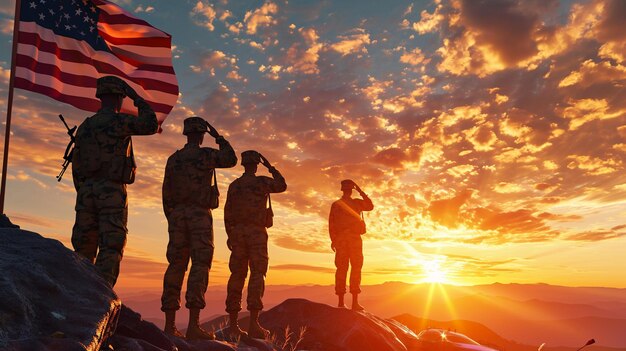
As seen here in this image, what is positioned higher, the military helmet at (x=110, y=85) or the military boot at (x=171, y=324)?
the military helmet at (x=110, y=85)

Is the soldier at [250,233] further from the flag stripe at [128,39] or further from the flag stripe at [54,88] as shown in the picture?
the flag stripe at [54,88]

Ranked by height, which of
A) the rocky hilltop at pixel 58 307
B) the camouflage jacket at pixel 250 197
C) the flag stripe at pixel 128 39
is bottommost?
the rocky hilltop at pixel 58 307

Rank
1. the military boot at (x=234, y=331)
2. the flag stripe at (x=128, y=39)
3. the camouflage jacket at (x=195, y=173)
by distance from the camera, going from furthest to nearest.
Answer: the flag stripe at (x=128, y=39) < the military boot at (x=234, y=331) < the camouflage jacket at (x=195, y=173)

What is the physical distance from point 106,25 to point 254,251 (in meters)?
5.09

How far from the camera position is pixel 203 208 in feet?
26.1

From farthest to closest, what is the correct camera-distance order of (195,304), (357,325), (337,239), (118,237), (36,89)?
1. (337,239)
2. (357,325)
3. (36,89)
4. (195,304)
5. (118,237)

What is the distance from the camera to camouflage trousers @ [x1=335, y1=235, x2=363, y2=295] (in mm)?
13617

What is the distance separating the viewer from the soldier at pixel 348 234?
13.6 m

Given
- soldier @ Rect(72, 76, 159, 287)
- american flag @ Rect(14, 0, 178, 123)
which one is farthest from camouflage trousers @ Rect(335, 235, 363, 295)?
soldier @ Rect(72, 76, 159, 287)

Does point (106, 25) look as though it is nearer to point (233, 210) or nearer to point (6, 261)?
point (233, 210)

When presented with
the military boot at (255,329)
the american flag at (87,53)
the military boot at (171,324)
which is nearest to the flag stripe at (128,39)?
the american flag at (87,53)

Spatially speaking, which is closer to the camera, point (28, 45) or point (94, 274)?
point (94, 274)

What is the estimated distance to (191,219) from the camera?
7832 millimetres

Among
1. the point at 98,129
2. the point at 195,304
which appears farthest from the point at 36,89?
the point at 195,304
